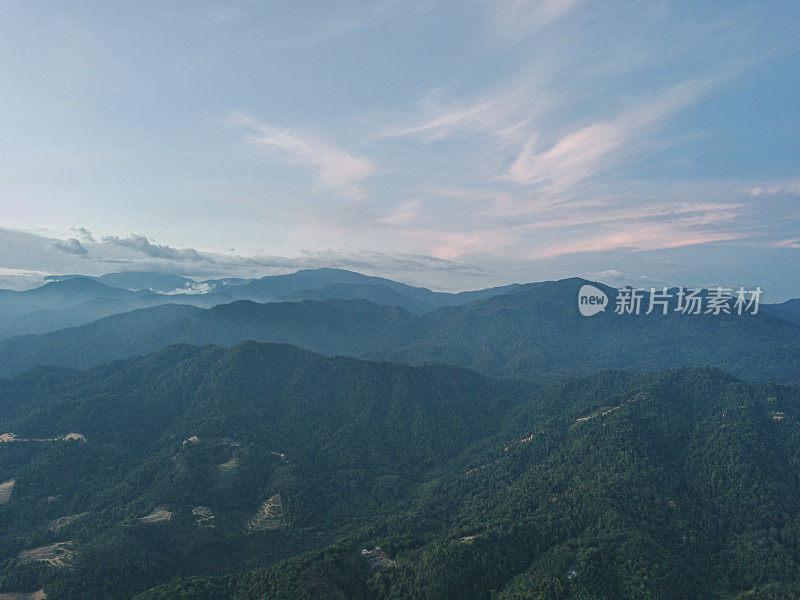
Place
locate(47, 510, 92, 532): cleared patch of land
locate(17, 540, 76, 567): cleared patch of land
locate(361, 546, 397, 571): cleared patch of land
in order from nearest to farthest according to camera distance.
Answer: locate(361, 546, 397, 571): cleared patch of land
locate(17, 540, 76, 567): cleared patch of land
locate(47, 510, 92, 532): cleared patch of land

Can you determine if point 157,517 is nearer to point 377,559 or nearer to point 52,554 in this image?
point 52,554

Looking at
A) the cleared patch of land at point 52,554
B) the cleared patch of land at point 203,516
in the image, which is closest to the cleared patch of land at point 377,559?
the cleared patch of land at point 203,516

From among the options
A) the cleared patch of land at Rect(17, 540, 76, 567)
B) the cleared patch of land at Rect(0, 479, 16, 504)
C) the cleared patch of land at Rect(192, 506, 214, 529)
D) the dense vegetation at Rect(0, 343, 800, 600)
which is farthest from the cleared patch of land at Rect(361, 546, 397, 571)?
the cleared patch of land at Rect(0, 479, 16, 504)

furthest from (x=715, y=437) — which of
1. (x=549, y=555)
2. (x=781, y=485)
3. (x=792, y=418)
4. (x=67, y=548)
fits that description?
(x=67, y=548)

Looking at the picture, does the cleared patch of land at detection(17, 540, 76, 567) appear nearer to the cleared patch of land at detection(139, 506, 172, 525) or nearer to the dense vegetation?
the dense vegetation

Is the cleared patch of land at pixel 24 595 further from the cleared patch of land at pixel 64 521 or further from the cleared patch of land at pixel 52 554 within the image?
the cleared patch of land at pixel 64 521

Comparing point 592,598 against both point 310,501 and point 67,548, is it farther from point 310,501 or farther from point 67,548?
point 67,548

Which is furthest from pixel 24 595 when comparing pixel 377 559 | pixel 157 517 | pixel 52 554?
pixel 377 559
